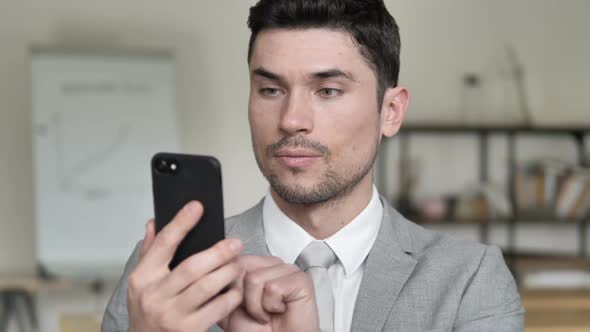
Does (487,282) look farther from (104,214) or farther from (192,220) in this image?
(104,214)

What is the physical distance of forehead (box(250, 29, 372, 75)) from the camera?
4.17 feet

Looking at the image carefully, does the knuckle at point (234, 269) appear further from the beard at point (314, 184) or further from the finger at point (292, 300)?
the beard at point (314, 184)

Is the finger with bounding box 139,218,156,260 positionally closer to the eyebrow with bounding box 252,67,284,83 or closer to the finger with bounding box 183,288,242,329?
the finger with bounding box 183,288,242,329

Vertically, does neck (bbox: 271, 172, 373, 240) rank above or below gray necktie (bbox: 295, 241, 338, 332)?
above

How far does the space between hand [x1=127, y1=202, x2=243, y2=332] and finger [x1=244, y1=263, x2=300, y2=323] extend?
61 millimetres

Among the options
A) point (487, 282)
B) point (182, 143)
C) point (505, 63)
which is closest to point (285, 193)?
point (487, 282)

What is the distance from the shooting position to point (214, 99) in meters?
4.49

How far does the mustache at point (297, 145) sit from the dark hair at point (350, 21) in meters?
0.19

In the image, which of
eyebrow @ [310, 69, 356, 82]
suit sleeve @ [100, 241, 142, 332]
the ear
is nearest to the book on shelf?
the ear

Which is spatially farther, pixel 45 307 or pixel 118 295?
pixel 45 307

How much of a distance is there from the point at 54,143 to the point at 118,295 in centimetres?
277

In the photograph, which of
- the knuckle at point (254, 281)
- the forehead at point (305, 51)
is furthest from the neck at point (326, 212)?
the knuckle at point (254, 281)

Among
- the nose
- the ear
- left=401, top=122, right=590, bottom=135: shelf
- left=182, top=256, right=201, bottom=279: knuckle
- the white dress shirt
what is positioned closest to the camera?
left=182, top=256, right=201, bottom=279: knuckle

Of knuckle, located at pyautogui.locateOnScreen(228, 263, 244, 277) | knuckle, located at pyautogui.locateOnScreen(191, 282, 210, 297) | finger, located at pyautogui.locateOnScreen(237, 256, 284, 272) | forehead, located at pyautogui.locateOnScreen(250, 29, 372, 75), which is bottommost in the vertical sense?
finger, located at pyautogui.locateOnScreen(237, 256, 284, 272)
